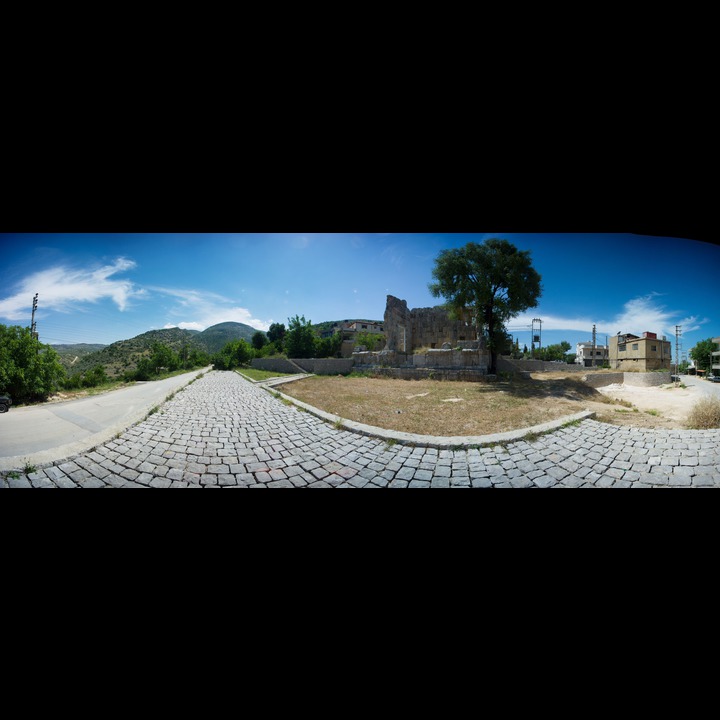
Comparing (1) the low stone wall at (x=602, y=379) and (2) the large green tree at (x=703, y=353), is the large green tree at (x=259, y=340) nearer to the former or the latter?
(1) the low stone wall at (x=602, y=379)

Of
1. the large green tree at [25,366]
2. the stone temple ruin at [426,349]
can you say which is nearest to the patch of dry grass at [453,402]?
the stone temple ruin at [426,349]

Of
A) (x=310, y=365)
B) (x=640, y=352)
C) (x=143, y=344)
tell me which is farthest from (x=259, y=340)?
(x=640, y=352)

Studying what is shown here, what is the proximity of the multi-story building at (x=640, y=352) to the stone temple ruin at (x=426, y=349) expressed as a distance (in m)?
1.28

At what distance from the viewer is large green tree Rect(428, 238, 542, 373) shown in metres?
2.62

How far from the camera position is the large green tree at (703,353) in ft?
8.44

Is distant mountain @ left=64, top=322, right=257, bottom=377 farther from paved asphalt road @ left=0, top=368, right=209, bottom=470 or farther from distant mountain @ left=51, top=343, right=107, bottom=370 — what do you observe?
paved asphalt road @ left=0, top=368, right=209, bottom=470

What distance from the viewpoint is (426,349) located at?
392 centimetres

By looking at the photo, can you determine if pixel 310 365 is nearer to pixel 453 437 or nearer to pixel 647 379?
pixel 453 437
